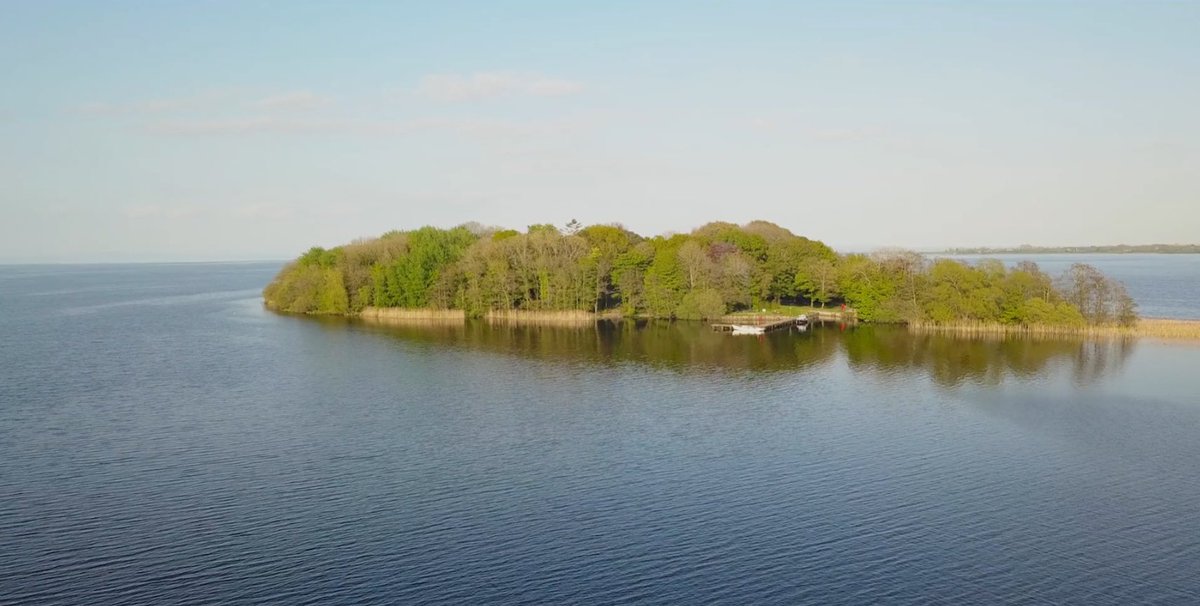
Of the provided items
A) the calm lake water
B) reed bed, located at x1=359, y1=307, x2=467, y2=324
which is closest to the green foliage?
reed bed, located at x1=359, y1=307, x2=467, y2=324

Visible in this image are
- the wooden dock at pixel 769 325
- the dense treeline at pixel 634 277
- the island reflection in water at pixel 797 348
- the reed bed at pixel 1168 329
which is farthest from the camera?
the dense treeline at pixel 634 277

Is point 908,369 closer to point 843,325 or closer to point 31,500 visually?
point 843,325

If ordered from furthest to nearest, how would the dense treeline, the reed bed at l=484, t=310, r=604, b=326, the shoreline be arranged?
the reed bed at l=484, t=310, r=604, b=326 → the dense treeline → the shoreline

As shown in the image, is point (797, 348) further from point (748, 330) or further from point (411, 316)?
point (411, 316)

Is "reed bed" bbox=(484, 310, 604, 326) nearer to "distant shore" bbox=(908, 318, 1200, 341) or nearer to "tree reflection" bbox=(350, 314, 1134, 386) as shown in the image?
"tree reflection" bbox=(350, 314, 1134, 386)

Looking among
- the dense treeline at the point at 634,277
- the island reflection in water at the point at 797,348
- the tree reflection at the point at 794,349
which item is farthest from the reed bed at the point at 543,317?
the tree reflection at the point at 794,349

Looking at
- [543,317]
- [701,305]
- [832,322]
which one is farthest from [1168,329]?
[543,317]

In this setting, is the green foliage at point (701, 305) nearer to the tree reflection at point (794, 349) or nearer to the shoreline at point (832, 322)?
the shoreline at point (832, 322)
